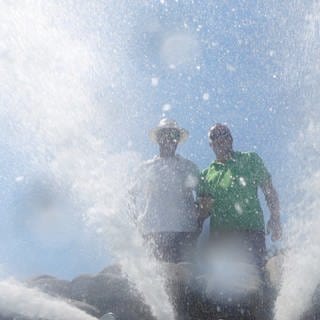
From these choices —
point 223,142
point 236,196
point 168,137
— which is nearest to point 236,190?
point 236,196

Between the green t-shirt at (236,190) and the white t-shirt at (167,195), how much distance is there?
0.24m

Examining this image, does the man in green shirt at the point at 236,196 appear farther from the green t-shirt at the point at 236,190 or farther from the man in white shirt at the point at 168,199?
the man in white shirt at the point at 168,199

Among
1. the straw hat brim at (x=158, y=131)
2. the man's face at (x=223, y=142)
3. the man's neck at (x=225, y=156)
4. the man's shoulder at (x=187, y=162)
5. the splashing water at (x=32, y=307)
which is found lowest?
the splashing water at (x=32, y=307)

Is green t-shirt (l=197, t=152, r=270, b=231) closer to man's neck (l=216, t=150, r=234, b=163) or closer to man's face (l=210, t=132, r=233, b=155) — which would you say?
man's neck (l=216, t=150, r=234, b=163)

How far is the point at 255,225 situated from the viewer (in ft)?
21.5

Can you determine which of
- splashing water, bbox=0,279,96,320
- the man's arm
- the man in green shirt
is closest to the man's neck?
the man in green shirt

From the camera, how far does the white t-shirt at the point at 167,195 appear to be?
271 inches

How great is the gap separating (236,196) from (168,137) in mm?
1458

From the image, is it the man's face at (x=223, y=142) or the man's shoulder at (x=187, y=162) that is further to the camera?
the man's shoulder at (x=187, y=162)

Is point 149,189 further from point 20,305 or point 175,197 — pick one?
point 20,305

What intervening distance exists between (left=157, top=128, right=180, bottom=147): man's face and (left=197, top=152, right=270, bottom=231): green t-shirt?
0.74 metres

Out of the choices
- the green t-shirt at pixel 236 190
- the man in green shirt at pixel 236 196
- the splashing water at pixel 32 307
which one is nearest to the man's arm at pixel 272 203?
the man in green shirt at pixel 236 196

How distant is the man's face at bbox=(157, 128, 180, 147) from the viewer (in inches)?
291

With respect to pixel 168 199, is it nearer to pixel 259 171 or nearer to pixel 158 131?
pixel 158 131
